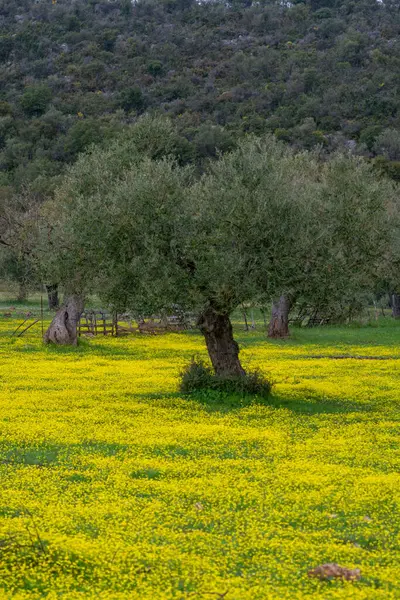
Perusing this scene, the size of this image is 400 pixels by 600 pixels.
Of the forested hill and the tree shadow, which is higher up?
the forested hill

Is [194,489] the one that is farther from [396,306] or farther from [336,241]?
[396,306]

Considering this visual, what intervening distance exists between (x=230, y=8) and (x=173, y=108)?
47.9m

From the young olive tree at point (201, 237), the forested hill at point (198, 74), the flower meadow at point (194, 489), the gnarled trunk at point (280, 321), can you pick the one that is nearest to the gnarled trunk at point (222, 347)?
the young olive tree at point (201, 237)

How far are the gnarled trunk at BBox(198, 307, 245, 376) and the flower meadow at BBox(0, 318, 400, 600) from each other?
910 millimetres

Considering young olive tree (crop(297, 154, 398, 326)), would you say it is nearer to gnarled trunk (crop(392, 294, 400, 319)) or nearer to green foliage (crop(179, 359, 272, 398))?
green foliage (crop(179, 359, 272, 398))

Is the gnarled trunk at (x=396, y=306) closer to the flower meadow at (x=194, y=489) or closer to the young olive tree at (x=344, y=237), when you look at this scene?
the young olive tree at (x=344, y=237)

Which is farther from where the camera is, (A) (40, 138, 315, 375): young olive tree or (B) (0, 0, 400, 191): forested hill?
(B) (0, 0, 400, 191): forested hill

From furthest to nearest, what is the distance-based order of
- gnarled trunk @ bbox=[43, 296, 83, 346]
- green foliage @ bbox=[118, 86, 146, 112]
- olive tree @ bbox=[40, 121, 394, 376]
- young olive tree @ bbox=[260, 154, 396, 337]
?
green foliage @ bbox=[118, 86, 146, 112], gnarled trunk @ bbox=[43, 296, 83, 346], young olive tree @ bbox=[260, 154, 396, 337], olive tree @ bbox=[40, 121, 394, 376]

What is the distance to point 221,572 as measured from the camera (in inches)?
331

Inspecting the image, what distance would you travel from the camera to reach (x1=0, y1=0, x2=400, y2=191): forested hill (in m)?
81.2

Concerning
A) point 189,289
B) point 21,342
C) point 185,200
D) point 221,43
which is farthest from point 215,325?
point 221,43

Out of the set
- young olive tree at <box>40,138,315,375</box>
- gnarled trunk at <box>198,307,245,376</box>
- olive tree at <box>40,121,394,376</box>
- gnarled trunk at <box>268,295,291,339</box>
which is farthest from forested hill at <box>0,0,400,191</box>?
gnarled trunk at <box>198,307,245,376</box>

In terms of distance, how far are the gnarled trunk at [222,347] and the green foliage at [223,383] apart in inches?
10.9

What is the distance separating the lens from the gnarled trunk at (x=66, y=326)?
34.9 metres
